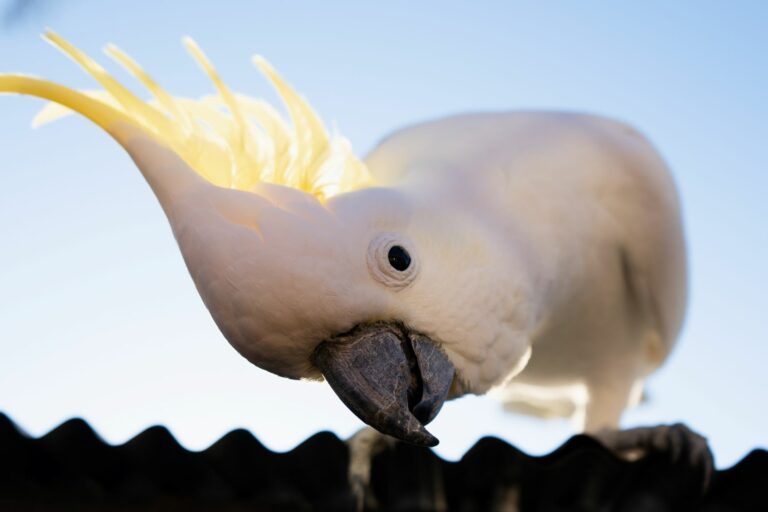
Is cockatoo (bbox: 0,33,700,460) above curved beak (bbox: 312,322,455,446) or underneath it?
above

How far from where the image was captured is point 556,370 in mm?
4145

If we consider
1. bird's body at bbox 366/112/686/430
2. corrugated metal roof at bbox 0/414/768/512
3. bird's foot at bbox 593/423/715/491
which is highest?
bird's body at bbox 366/112/686/430

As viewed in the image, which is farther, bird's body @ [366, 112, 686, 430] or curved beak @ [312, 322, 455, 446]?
bird's body @ [366, 112, 686, 430]

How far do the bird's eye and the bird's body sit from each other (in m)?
0.35

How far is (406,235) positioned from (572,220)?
0.90 meters

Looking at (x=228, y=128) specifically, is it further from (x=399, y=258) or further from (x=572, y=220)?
(x=572, y=220)

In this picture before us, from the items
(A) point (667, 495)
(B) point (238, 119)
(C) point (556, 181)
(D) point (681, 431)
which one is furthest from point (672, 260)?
(B) point (238, 119)

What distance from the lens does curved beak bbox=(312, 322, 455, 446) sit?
2525 mm

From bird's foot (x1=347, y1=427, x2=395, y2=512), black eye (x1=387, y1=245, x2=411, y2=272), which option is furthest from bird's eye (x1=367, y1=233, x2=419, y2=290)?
bird's foot (x1=347, y1=427, x2=395, y2=512)

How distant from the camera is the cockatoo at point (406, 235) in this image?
2.57m

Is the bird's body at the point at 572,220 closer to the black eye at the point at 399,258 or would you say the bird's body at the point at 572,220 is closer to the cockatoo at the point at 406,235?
the cockatoo at the point at 406,235

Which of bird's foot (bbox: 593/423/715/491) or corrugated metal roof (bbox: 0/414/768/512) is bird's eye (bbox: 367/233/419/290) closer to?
corrugated metal roof (bbox: 0/414/768/512)

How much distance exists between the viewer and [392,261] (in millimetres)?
2713

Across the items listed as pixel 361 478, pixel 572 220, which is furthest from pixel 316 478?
pixel 572 220
